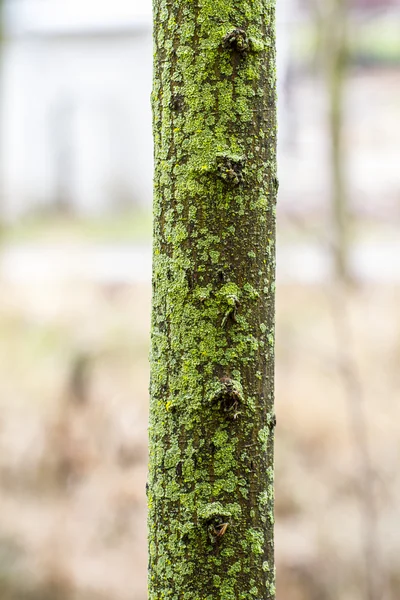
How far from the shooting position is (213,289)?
3.41ft

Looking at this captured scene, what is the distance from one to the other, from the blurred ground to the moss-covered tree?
2.52 m

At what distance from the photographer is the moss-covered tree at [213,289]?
1033 millimetres
